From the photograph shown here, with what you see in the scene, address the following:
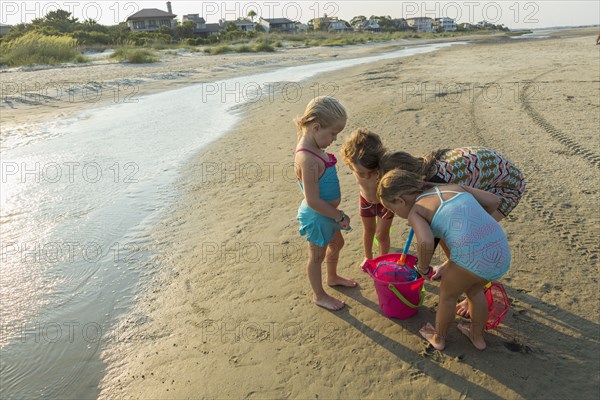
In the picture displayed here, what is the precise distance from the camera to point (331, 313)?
3.01m

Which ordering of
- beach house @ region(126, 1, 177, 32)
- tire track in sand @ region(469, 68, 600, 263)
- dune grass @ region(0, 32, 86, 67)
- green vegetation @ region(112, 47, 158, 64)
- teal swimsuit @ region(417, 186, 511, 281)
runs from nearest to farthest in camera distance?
teal swimsuit @ region(417, 186, 511, 281) → tire track in sand @ region(469, 68, 600, 263) → dune grass @ region(0, 32, 86, 67) → green vegetation @ region(112, 47, 158, 64) → beach house @ region(126, 1, 177, 32)

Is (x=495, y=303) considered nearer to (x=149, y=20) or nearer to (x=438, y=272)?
(x=438, y=272)

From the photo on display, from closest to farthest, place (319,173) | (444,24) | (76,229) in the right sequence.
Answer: (319,173) < (76,229) < (444,24)

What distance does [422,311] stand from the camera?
296 cm

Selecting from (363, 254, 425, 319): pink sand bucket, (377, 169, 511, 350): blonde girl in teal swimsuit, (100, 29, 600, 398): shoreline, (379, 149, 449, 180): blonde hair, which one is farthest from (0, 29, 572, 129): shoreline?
(377, 169, 511, 350): blonde girl in teal swimsuit

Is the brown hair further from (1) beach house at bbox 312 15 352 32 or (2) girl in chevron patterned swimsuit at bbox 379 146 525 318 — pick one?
(1) beach house at bbox 312 15 352 32

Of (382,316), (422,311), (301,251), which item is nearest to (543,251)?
(422,311)

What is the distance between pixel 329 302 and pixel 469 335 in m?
0.94

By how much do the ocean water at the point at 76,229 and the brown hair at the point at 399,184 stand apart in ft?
7.02

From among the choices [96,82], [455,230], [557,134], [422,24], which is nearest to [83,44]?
[96,82]

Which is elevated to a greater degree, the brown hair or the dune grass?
the dune grass

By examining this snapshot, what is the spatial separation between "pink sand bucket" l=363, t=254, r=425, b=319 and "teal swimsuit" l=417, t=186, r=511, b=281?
1.59 feet

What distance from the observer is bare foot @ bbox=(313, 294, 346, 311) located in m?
3.03

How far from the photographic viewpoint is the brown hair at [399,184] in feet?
7.56
